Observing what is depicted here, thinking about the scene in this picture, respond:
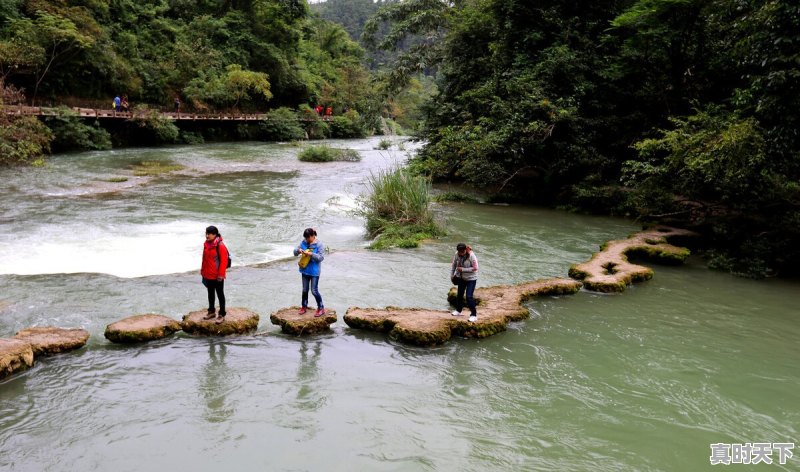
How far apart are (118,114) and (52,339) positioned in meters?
29.3

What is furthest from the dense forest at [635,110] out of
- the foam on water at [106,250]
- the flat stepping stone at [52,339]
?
the flat stepping stone at [52,339]

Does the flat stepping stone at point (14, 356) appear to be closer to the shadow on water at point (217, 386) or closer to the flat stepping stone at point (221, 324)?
the flat stepping stone at point (221, 324)

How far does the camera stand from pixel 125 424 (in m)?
5.58

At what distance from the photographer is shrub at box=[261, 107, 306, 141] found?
45.8 metres

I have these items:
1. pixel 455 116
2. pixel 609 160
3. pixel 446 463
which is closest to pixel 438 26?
pixel 455 116

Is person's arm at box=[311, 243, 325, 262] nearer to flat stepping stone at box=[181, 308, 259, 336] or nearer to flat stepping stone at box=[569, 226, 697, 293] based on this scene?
flat stepping stone at box=[181, 308, 259, 336]

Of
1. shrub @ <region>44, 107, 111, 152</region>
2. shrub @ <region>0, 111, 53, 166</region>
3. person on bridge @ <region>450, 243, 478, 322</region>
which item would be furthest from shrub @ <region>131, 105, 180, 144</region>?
person on bridge @ <region>450, 243, 478, 322</region>

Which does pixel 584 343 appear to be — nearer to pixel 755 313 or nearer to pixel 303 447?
pixel 755 313

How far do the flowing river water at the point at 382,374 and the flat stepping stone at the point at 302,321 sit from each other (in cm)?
18

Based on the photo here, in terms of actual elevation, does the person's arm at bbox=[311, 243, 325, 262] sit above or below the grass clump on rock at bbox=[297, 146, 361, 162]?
below

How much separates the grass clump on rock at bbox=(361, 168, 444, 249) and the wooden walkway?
15178mm

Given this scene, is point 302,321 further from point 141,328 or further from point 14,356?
point 14,356

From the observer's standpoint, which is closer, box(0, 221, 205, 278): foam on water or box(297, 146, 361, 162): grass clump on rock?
box(0, 221, 205, 278): foam on water

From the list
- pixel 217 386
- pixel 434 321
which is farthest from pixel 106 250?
pixel 434 321
